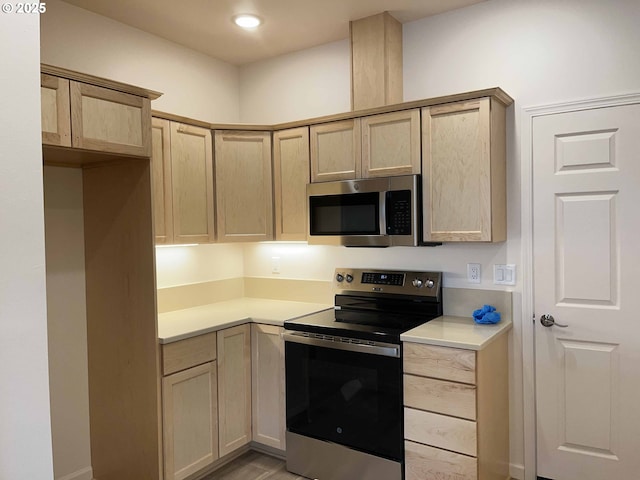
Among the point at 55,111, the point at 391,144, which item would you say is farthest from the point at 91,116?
the point at 391,144

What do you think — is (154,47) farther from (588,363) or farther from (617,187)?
(588,363)

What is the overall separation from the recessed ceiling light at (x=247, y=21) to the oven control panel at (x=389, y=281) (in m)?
1.66

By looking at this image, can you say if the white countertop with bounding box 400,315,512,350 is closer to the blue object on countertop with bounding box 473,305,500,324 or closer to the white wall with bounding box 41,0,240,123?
the blue object on countertop with bounding box 473,305,500,324

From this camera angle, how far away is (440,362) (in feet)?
7.53

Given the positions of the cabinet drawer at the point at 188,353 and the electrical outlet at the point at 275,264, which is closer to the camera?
the cabinet drawer at the point at 188,353

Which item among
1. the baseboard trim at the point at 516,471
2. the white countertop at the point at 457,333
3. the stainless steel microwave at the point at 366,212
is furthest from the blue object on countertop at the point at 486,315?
the baseboard trim at the point at 516,471

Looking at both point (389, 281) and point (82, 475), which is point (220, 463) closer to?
point (82, 475)

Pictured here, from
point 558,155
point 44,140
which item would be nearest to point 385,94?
point 558,155

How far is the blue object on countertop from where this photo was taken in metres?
2.60

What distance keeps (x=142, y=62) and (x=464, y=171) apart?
7.05ft

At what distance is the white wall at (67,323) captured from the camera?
264 centimetres

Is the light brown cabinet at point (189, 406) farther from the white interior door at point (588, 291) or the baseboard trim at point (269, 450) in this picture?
the white interior door at point (588, 291)

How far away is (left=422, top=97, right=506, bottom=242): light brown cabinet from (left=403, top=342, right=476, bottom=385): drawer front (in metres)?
0.62

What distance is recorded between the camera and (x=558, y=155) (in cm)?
255
